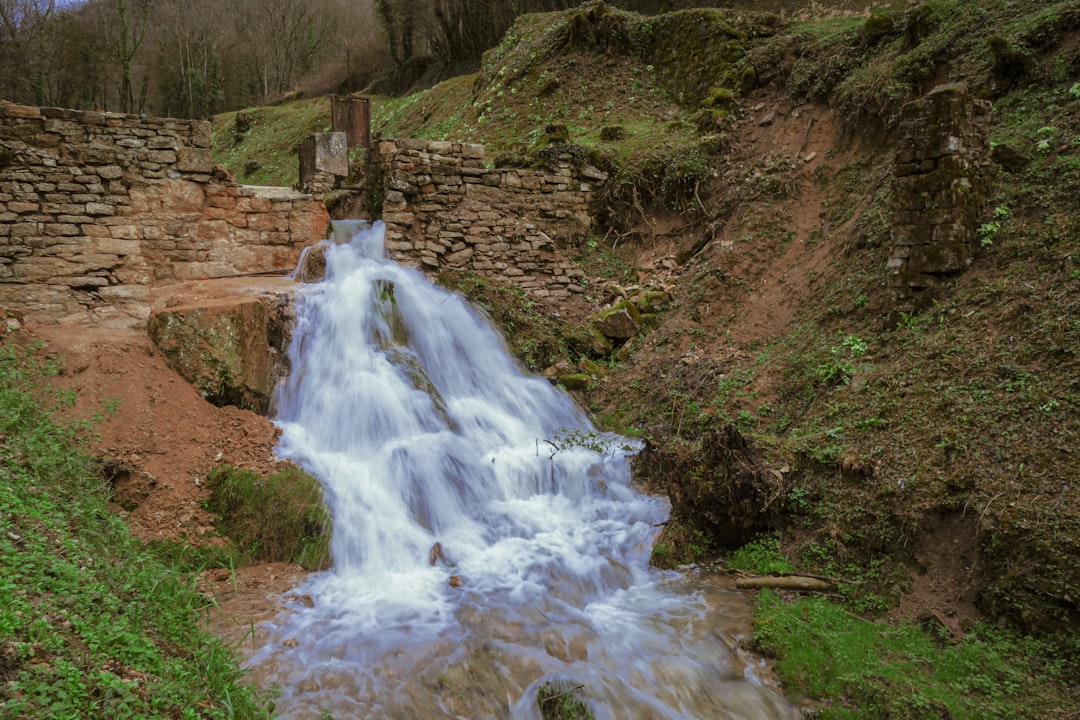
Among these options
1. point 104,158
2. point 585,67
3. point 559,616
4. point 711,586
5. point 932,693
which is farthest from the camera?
point 585,67

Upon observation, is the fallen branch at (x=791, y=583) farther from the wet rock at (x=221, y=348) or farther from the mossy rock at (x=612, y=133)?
the mossy rock at (x=612, y=133)

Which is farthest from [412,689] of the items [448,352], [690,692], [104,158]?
[104,158]

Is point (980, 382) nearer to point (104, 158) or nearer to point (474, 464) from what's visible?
point (474, 464)

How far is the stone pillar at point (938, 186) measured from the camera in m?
6.01

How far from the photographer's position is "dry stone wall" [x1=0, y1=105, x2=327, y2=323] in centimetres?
738

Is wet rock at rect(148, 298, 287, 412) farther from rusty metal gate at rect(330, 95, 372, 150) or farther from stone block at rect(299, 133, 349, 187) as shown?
rusty metal gate at rect(330, 95, 372, 150)

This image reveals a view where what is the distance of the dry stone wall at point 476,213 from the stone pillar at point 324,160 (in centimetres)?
203

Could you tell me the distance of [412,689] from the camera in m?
3.80

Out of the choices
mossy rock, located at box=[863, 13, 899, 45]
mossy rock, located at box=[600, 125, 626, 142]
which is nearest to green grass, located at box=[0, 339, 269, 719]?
mossy rock, located at box=[600, 125, 626, 142]

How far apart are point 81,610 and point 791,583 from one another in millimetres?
4526

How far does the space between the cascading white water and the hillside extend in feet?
2.58

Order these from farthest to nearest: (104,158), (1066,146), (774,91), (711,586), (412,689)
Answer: (774,91) → (104,158) → (1066,146) → (711,586) → (412,689)

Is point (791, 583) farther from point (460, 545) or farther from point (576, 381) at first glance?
point (576, 381)

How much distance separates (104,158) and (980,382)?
9807mm
